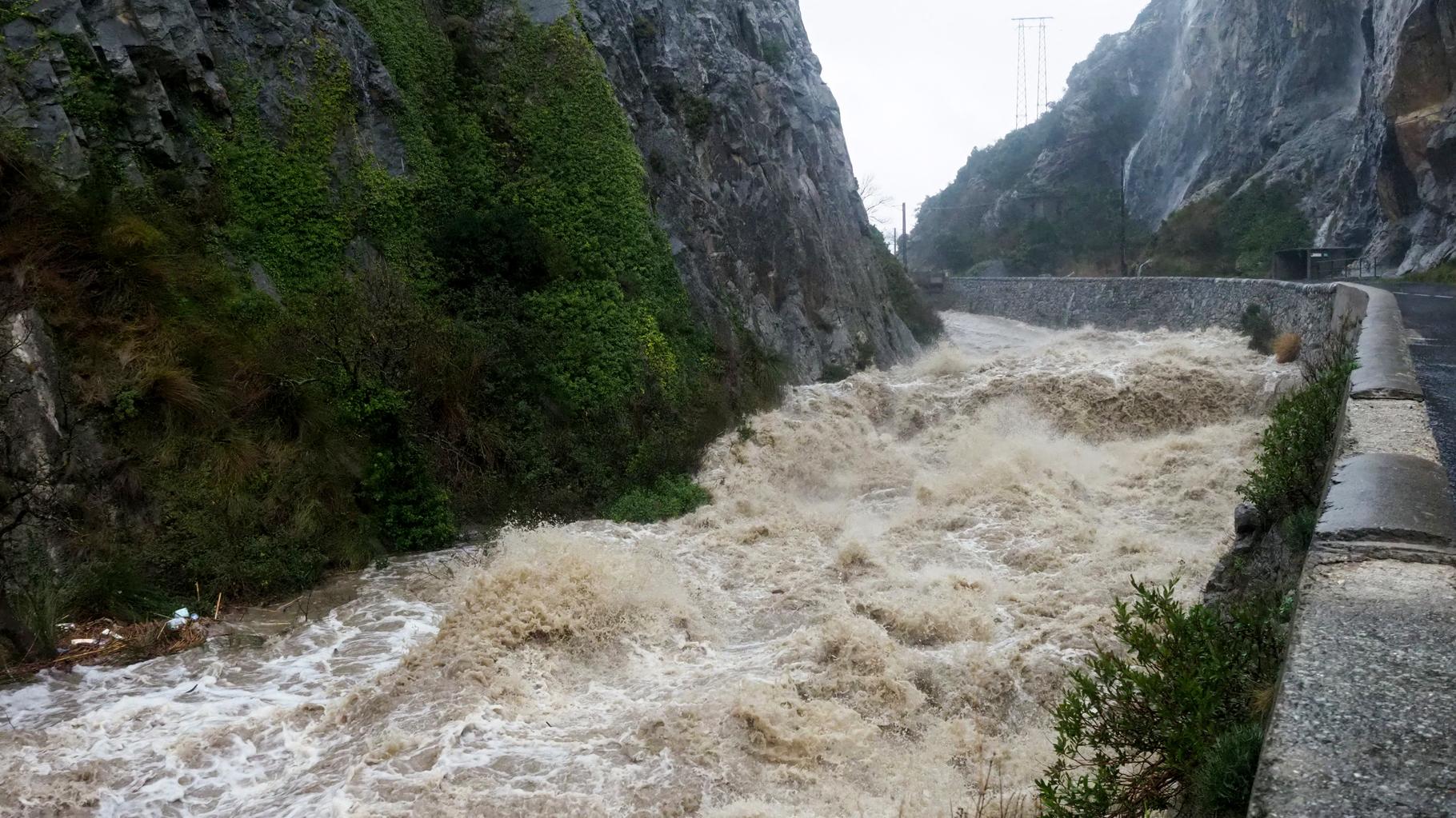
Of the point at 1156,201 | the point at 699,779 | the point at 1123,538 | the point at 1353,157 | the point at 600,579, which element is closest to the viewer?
the point at 699,779

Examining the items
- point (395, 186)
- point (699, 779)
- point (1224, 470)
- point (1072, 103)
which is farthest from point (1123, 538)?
point (1072, 103)

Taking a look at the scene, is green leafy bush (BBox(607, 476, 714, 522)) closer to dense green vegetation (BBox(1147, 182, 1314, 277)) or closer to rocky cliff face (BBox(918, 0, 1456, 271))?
rocky cliff face (BBox(918, 0, 1456, 271))

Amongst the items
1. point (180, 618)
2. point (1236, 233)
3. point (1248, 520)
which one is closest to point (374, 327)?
point (180, 618)

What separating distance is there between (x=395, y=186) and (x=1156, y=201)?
5365 cm

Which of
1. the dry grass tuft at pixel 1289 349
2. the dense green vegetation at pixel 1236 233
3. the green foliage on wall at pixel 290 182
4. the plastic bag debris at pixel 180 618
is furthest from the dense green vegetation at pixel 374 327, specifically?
the dense green vegetation at pixel 1236 233

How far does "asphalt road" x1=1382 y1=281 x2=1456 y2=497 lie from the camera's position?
21.8ft

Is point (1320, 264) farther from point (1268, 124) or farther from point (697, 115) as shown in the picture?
point (697, 115)

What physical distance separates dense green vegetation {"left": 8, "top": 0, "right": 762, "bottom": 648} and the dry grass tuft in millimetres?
9822

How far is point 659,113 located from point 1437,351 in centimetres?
1274

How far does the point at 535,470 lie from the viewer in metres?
12.1

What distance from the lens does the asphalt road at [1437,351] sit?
664 centimetres

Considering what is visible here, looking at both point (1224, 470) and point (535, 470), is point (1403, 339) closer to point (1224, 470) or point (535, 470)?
point (1224, 470)

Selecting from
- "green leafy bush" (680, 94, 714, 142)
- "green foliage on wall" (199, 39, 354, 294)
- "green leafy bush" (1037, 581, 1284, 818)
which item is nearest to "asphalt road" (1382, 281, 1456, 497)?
"green leafy bush" (1037, 581, 1284, 818)

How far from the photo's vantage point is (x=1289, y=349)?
17.5 meters
